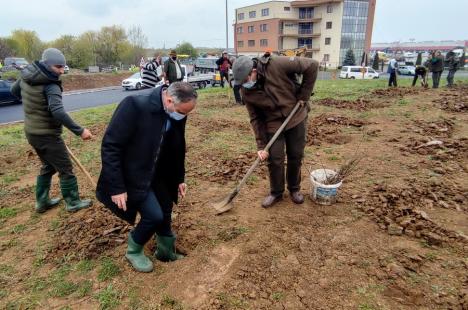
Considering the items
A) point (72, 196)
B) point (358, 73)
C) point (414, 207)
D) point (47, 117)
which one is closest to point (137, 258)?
point (72, 196)

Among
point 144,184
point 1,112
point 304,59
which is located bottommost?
point 1,112

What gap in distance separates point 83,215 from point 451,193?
165 inches

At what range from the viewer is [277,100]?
319cm

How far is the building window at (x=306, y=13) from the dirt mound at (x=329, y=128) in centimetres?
5229

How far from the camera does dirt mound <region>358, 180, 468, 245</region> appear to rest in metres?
2.90

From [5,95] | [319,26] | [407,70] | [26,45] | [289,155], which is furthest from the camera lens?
[319,26]

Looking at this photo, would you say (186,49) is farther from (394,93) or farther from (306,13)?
(394,93)

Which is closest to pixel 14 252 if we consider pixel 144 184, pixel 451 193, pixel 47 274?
pixel 47 274

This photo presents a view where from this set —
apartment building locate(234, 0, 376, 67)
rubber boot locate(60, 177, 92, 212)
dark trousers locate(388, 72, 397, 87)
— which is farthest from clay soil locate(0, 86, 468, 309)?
apartment building locate(234, 0, 376, 67)

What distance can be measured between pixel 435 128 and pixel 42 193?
22.4ft

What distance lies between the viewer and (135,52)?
45.6 m

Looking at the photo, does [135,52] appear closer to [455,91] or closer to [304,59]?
[455,91]

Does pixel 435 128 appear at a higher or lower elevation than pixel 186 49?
lower

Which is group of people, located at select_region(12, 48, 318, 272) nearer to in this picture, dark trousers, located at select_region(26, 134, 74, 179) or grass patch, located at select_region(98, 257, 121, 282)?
dark trousers, located at select_region(26, 134, 74, 179)
